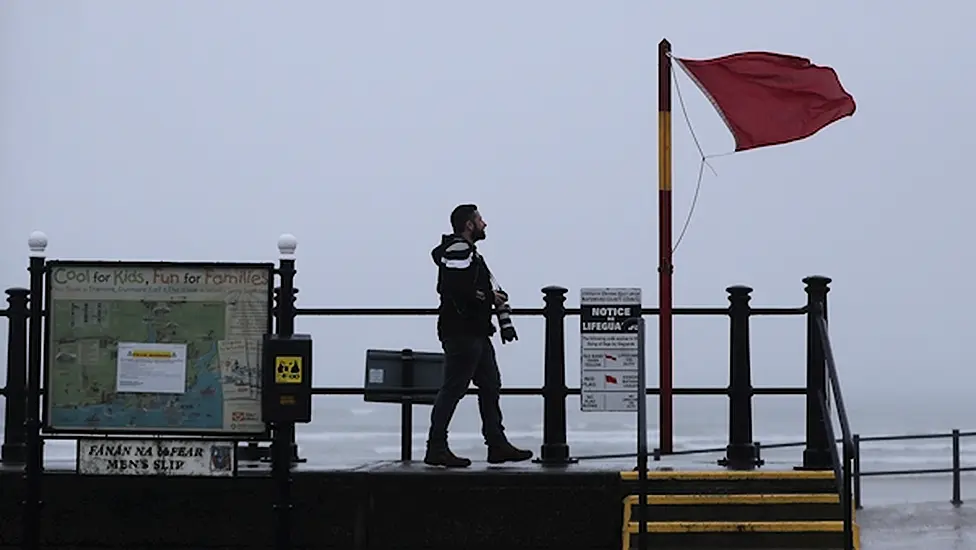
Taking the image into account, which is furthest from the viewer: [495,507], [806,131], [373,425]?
[373,425]

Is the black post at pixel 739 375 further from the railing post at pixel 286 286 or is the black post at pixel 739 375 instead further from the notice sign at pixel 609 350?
the railing post at pixel 286 286

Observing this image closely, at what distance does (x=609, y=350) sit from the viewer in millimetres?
11078

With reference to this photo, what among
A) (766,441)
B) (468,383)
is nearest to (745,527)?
(468,383)

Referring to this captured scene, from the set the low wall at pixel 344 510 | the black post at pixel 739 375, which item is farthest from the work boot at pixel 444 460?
the black post at pixel 739 375

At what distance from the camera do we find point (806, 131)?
12.2 metres

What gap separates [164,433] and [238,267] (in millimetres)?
1057

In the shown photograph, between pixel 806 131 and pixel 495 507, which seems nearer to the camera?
pixel 495 507

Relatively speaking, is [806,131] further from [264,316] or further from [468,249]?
[264,316]

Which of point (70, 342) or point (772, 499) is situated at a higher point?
point (70, 342)

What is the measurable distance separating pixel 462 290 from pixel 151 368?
6.45 ft

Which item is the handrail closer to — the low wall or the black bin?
the low wall

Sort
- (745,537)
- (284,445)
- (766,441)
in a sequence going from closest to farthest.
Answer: (284,445) < (745,537) < (766,441)

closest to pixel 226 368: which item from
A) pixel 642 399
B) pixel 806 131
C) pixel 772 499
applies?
pixel 642 399

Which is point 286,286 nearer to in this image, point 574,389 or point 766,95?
point 574,389
